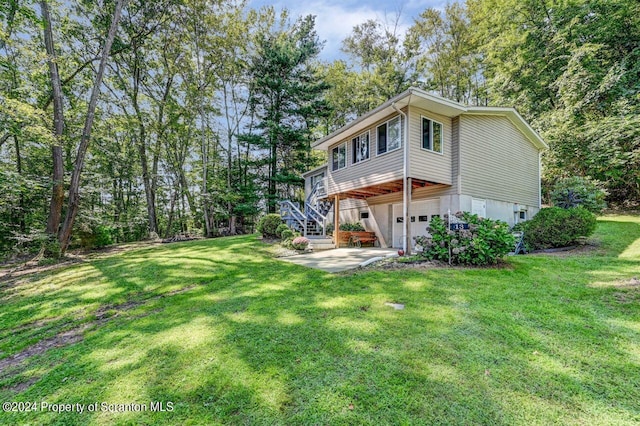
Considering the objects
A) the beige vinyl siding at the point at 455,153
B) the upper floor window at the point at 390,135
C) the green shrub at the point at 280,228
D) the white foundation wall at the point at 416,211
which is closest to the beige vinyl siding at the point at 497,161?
the beige vinyl siding at the point at 455,153

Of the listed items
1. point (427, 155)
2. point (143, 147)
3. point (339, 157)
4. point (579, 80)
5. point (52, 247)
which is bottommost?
point (52, 247)

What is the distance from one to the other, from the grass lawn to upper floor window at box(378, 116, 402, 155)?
517cm

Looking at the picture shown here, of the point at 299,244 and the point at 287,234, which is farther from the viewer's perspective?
the point at 287,234

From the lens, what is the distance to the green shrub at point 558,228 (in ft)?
28.8

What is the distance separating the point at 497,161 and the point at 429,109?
12.6 ft

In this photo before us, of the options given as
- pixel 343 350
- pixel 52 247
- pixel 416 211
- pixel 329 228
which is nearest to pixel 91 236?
pixel 52 247

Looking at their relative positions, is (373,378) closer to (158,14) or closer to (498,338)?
(498,338)

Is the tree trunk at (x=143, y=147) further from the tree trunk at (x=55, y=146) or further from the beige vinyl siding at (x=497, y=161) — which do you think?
the beige vinyl siding at (x=497, y=161)

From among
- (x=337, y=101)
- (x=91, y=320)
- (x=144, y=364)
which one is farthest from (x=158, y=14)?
(x=144, y=364)

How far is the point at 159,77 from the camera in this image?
1841 centimetres

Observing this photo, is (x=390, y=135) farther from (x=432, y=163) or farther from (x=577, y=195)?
(x=577, y=195)

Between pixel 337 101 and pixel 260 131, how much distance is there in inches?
297

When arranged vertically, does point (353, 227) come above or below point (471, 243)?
above

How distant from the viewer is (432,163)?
9352 mm
